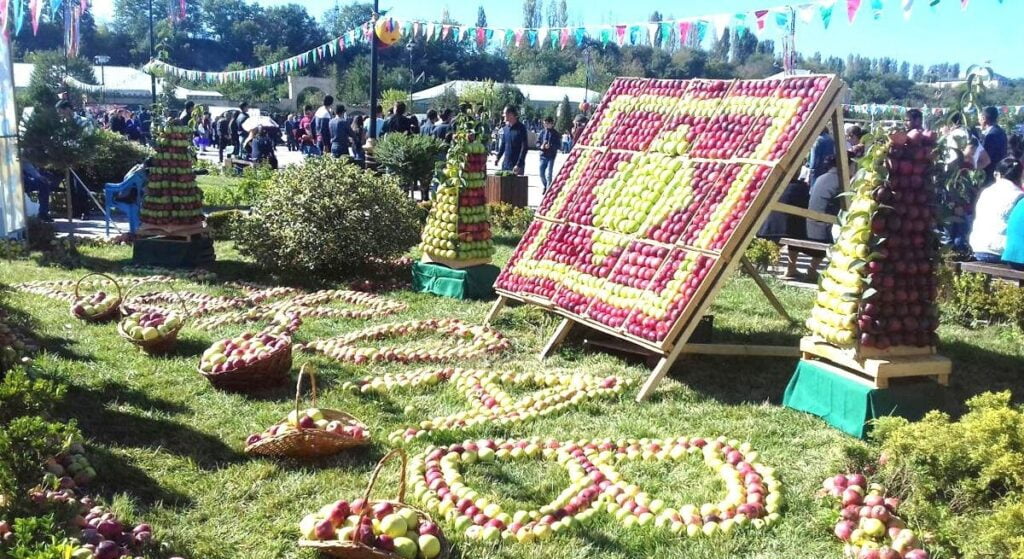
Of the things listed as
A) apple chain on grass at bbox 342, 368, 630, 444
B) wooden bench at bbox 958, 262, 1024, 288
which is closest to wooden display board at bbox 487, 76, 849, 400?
apple chain on grass at bbox 342, 368, 630, 444

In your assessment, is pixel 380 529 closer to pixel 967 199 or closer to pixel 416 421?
pixel 416 421

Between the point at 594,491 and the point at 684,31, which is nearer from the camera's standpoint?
the point at 594,491

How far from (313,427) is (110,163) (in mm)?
13307

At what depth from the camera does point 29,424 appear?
3.89m

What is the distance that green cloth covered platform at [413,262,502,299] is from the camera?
32.3 feet

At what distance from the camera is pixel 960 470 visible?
438 centimetres

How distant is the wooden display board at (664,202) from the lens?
641cm

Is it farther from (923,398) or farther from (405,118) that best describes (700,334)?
(405,118)

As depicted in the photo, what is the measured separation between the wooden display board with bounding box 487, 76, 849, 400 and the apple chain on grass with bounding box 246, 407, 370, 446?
217 cm

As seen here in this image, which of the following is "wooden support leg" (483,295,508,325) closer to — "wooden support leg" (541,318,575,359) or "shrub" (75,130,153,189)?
"wooden support leg" (541,318,575,359)

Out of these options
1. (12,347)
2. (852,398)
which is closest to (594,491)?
(852,398)

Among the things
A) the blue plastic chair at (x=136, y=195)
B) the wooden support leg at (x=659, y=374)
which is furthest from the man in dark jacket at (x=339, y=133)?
the wooden support leg at (x=659, y=374)

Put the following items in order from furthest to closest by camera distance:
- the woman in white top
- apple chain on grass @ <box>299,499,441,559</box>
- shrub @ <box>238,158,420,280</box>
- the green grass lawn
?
shrub @ <box>238,158,420,280</box> → the woman in white top → the green grass lawn → apple chain on grass @ <box>299,499,441,559</box>

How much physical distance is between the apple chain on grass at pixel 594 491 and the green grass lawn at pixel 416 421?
8 centimetres
